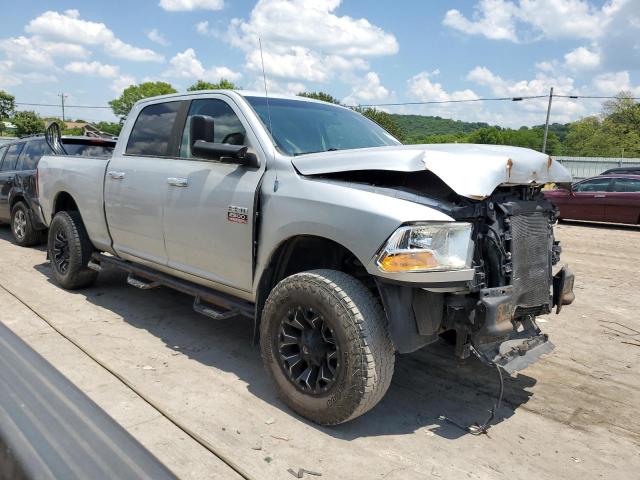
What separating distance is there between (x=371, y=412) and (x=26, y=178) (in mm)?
7429

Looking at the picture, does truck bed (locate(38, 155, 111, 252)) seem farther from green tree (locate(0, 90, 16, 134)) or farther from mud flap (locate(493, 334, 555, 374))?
green tree (locate(0, 90, 16, 134))

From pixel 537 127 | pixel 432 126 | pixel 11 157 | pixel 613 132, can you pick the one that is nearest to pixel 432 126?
pixel 432 126

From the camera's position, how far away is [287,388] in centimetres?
321

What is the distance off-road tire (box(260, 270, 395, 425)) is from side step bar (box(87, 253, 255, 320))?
733 mm

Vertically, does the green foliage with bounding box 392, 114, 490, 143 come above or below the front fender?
above

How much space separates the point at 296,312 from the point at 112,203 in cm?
266

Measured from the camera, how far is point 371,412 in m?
3.32

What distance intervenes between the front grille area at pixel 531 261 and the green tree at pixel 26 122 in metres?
91.6

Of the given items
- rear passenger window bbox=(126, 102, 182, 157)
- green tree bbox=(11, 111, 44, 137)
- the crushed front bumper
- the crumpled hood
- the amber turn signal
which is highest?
green tree bbox=(11, 111, 44, 137)

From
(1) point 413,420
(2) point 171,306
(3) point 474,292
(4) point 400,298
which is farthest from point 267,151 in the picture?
(2) point 171,306

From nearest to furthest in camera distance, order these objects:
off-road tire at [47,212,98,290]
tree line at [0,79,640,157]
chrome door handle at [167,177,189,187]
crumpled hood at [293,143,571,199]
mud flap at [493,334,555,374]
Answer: crumpled hood at [293,143,571,199]
mud flap at [493,334,555,374]
chrome door handle at [167,177,189,187]
off-road tire at [47,212,98,290]
tree line at [0,79,640,157]

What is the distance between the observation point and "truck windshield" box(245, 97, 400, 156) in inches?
147

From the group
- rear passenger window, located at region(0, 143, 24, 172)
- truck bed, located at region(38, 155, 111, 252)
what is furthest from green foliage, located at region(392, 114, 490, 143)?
truck bed, located at region(38, 155, 111, 252)

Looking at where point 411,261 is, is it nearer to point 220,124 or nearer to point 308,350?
point 308,350
